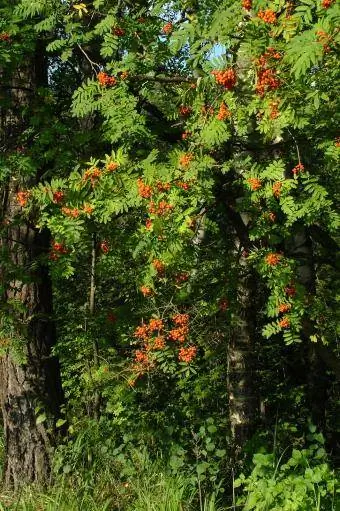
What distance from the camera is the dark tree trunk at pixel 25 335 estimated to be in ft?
16.2

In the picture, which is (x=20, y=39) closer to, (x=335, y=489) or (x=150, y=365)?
(x=150, y=365)

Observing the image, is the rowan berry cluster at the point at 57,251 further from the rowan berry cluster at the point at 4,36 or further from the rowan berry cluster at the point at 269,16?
the rowan berry cluster at the point at 269,16

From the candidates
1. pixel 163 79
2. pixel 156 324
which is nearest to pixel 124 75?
pixel 163 79

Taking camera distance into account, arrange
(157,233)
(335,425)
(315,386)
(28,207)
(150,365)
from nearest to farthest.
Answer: (157,233) < (28,207) < (150,365) < (315,386) < (335,425)

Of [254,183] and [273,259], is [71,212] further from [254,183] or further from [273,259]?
[273,259]

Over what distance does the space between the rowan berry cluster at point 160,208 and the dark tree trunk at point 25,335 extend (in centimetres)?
177

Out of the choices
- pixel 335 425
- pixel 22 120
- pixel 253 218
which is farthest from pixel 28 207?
pixel 335 425

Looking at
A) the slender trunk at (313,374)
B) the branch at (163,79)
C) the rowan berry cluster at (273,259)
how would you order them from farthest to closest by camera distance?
1. the slender trunk at (313,374)
2. the branch at (163,79)
3. the rowan berry cluster at (273,259)

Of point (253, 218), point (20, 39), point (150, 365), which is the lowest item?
point (150, 365)

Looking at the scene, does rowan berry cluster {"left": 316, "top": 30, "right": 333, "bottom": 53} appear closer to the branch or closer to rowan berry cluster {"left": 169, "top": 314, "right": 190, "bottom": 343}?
the branch

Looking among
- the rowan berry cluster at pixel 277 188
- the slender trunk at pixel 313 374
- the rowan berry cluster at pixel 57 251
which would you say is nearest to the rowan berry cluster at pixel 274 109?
the rowan berry cluster at pixel 277 188

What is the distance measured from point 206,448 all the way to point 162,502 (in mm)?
628

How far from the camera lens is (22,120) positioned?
5.09m

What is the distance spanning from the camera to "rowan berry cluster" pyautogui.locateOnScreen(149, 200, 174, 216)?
10.8ft
